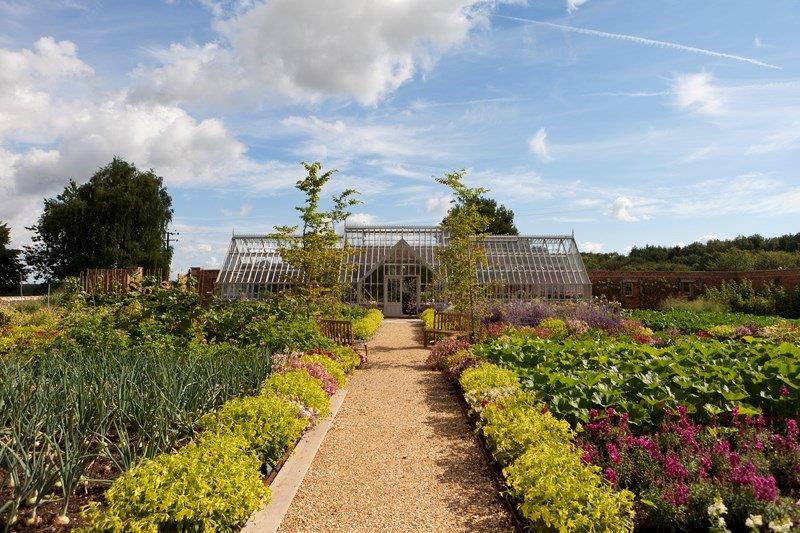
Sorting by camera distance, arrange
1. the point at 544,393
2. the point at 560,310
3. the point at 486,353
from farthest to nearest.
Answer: the point at 560,310 < the point at 486,353 < the point at 544,393

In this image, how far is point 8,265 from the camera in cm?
3606

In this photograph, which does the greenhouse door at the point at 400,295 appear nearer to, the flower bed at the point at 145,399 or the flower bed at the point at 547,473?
the flower bed at the point at 145,399

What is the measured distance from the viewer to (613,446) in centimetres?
412

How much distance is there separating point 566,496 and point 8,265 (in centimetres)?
4183

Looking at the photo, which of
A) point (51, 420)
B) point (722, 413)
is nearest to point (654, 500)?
point (722, 413)

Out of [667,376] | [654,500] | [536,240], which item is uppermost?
[536,240]

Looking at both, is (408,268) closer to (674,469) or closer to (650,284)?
(650,284)

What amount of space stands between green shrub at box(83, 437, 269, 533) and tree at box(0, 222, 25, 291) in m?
39.6

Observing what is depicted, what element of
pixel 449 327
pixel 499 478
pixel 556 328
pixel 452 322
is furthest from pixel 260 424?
pixel 449 327

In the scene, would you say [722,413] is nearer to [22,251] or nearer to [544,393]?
[544,393]

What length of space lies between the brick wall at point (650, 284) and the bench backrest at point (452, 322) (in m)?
14.5

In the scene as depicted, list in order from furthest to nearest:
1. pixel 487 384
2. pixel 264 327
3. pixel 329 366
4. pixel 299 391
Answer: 1. pixel 264 327
2. pixel 329 366
3. pixel 487 384
4. pixel 299 391

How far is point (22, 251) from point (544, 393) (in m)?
40.6

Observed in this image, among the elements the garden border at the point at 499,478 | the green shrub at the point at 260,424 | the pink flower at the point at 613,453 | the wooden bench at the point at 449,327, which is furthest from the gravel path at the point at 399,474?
the wooden bench at the point at 449,327
